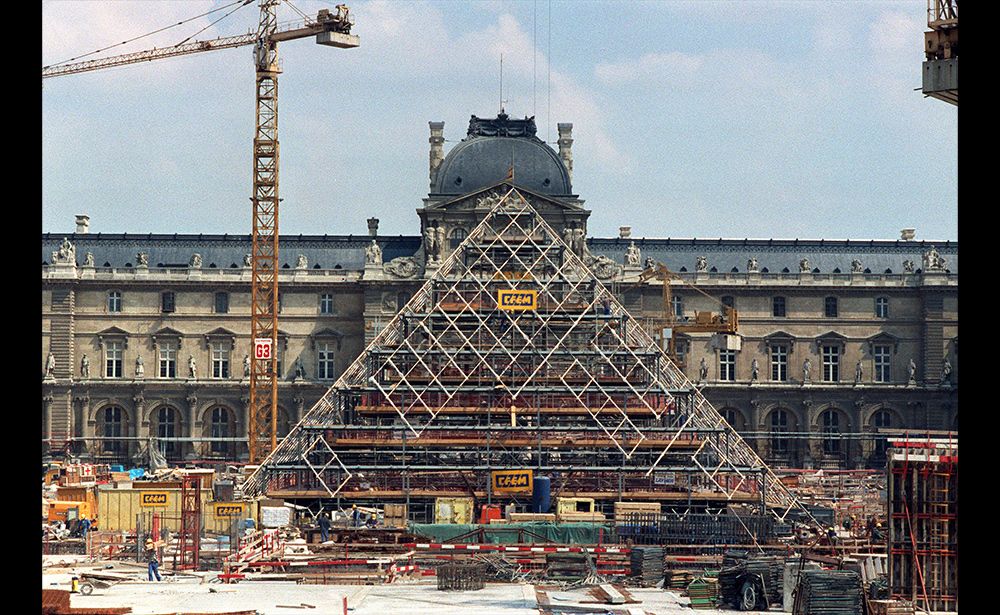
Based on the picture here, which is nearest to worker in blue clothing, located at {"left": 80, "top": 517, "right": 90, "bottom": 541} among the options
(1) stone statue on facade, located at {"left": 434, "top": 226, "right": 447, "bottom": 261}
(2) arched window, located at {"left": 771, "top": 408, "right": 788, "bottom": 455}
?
(1) stone statue on facade, located at {"left": 434, "top": 226, "right": 447, "bottom": 261}

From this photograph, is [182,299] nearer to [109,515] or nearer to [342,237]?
[342,237]

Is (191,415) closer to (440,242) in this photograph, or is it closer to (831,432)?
(440,242)

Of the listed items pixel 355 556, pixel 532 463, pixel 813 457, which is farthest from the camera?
pixel 813 457

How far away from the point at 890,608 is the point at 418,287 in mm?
91091

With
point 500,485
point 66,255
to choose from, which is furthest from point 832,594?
point 66,255

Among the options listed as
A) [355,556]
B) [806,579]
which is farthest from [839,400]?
[806,579]

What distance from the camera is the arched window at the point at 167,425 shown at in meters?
136

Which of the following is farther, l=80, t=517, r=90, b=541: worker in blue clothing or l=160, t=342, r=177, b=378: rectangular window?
l=160, t=342, r=177, b=378: rectangular window

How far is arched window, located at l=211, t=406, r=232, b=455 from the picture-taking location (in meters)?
136

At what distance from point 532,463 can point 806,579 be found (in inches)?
1618

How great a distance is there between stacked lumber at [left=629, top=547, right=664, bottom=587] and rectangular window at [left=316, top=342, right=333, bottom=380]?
79.3m

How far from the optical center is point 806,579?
47.8 m

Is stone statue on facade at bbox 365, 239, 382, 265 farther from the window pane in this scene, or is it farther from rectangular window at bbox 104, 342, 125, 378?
the window pane

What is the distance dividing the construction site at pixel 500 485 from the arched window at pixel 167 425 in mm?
601
